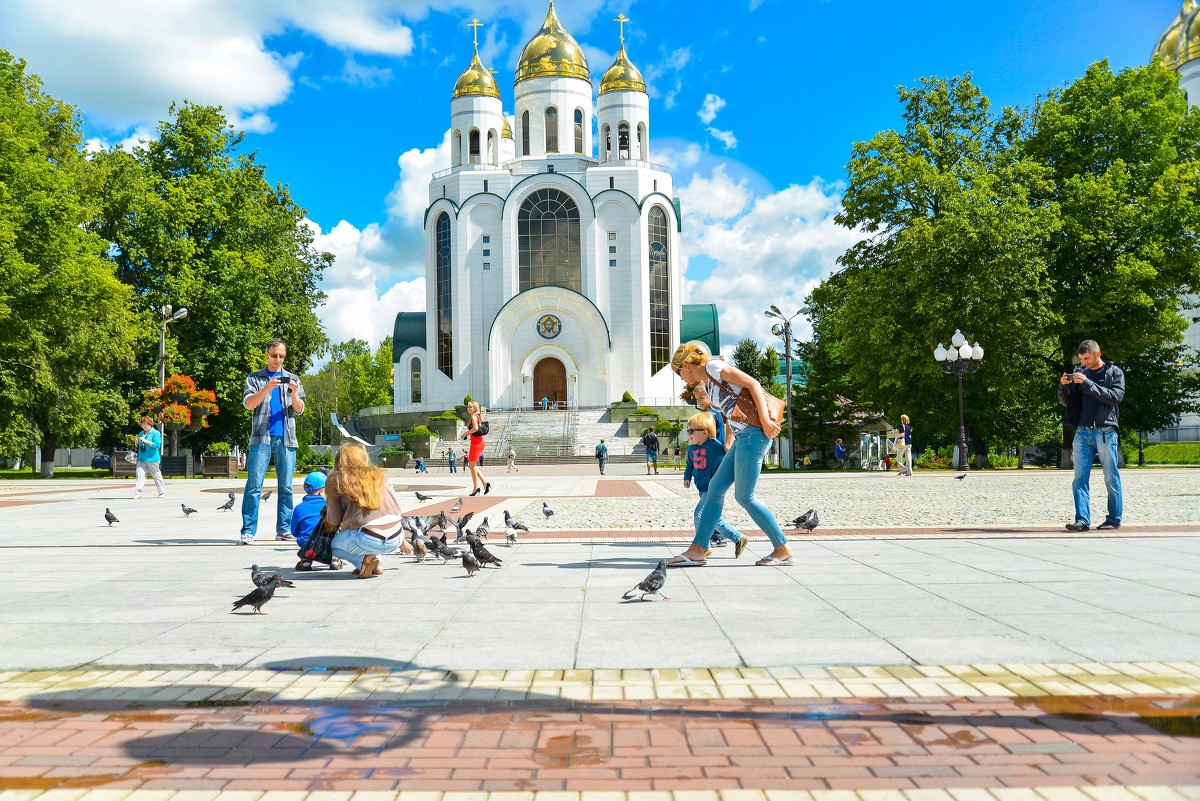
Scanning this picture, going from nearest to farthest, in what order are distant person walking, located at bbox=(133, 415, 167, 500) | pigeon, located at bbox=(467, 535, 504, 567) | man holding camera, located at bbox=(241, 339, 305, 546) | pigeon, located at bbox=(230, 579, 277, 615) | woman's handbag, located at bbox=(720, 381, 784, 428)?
1. pigeon, located at bbox=(230, 579, 277, 615)
2. woman's handbag, located at bbox=(720, 381, 784, 428)
3. pigeon, located at bbox=(467, 535, 504, 567)
4. man holding camera, located at bbox=(241, 339, 305, 546)
5. distant person walking, located at bbox=(133, 415, 167, 500)

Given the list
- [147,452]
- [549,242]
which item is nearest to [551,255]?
[549,242]

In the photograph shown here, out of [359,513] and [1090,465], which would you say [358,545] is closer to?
[359,513]

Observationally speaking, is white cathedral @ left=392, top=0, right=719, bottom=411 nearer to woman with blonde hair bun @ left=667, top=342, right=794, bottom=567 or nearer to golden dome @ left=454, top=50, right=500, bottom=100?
golden dome @ left=454, top=50, right=500, bottom=100

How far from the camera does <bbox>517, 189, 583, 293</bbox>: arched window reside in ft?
206

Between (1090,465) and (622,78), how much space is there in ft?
193

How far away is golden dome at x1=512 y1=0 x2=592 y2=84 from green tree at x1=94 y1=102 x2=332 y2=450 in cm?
2805

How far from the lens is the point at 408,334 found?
227 ft

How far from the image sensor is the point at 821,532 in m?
10.8

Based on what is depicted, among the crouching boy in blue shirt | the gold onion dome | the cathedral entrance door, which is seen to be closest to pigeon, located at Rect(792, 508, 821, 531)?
the crouching boy in blue shirt

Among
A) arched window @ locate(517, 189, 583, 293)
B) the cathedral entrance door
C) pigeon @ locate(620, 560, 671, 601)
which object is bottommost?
pigeon @ locate(620, 560, 671, 601)

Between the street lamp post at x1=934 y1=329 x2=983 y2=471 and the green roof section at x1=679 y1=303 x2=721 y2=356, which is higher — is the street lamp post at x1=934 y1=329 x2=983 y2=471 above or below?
below

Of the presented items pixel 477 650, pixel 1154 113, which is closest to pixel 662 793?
pixel 477 650

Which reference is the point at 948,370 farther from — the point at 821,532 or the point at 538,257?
the point at 538,257

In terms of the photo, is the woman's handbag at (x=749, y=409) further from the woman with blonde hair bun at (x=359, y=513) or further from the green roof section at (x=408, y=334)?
the green roof section at (x=408, y=334)
